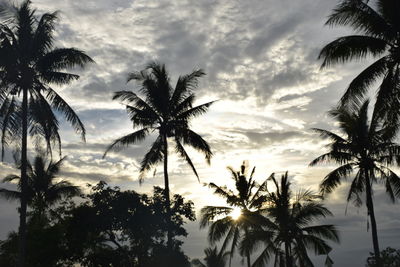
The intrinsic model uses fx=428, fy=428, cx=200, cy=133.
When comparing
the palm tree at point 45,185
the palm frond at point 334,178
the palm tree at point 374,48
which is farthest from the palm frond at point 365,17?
the palm tree at point 45,185

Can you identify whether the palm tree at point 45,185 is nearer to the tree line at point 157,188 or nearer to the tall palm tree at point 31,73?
the tree line at point 157,188

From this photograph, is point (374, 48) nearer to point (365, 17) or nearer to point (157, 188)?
point (365, 17)

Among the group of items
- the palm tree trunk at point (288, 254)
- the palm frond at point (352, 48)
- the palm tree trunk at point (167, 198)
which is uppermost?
the palm frond at point (352, 48)

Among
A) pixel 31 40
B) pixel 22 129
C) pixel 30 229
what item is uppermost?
pixel 31 40

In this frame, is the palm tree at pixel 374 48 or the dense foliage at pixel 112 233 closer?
the palm tree at pixel 374 48

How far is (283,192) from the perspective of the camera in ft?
102

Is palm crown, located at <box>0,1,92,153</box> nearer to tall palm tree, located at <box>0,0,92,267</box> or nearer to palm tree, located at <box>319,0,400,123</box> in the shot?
tall palm tree, located at <box>0,0,92,267</box>

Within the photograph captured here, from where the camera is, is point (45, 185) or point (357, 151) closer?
point (357, 151)

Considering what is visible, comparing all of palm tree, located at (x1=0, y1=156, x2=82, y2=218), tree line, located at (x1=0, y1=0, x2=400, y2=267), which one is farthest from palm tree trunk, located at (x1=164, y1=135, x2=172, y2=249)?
palm tree, located at (x1=0, y1=156, x2=82, y2=218)

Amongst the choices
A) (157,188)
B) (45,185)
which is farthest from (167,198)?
(45,185)

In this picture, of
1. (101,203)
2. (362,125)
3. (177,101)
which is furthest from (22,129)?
(362,125)

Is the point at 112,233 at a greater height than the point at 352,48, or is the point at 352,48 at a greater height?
the point at 352,48

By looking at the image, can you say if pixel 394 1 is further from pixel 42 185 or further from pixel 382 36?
pixel 42 185

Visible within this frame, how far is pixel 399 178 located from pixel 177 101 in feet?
46.7
